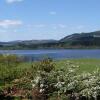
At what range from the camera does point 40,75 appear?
57.8 ft

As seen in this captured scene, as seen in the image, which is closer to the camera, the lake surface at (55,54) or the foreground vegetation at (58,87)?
the foreground vegetation at (58,87)

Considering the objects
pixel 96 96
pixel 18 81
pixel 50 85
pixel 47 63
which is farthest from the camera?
pixel 47 63

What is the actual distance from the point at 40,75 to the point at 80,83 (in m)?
1.99

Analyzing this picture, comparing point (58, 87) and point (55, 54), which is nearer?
point (58, 87)

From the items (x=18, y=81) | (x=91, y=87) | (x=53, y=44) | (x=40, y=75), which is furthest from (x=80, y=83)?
(x=53, y=44)

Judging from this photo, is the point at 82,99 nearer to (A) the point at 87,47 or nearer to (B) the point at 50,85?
(B) the point at 50,85

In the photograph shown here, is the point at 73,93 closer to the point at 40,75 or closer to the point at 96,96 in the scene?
the point at 96,96

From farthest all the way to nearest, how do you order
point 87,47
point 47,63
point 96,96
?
point 87,47 < point 47,63 < point 96,96

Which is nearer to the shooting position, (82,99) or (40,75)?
(82,99)

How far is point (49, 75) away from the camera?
17531 mm

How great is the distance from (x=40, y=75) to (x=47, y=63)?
3.66m

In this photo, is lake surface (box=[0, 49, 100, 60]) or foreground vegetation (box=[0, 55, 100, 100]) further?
lake surface (box=[0, 49, 100, 60])

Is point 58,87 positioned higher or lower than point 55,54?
higher

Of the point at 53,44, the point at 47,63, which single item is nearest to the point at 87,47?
the point at 53,44
